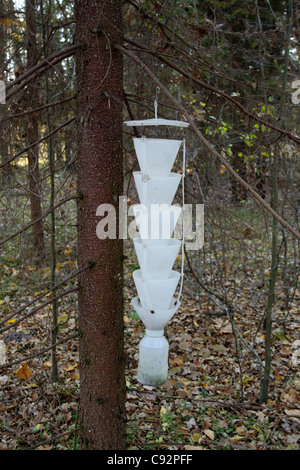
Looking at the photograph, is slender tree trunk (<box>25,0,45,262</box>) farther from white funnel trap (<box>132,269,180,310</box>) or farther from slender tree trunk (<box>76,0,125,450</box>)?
white funnel trap (<box>132,269,180,310</box>)

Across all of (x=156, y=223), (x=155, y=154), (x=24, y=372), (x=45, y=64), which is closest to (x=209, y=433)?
(x=24, y=372)

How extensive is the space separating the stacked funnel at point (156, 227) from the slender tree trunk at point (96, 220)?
276 mm

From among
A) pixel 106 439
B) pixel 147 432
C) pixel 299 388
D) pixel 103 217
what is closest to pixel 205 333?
pixel 299 388

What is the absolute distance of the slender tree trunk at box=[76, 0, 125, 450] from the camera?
1932 mm

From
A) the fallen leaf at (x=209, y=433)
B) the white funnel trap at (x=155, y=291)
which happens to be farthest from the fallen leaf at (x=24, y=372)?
the white funnel trap at (x=155, y=291)

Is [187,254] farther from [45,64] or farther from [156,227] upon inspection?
[45,64]

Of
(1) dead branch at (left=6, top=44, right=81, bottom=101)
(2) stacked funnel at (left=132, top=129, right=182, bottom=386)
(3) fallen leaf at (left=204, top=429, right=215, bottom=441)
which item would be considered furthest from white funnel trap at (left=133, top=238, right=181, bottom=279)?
(3) fallen leaf at (left=204, top=429, right=215, bottom=441)

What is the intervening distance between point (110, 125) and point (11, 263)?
5662 mm

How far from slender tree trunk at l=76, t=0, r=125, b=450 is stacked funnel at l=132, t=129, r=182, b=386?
28 centimetres

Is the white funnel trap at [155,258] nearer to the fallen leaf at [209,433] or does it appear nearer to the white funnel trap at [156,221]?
the white funnel trap at [156,221]

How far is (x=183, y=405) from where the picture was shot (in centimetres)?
377

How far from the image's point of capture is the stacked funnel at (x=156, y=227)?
1688 mm

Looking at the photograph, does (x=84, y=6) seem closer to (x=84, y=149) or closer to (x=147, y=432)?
(x=84, y=149)

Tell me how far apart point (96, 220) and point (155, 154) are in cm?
53
